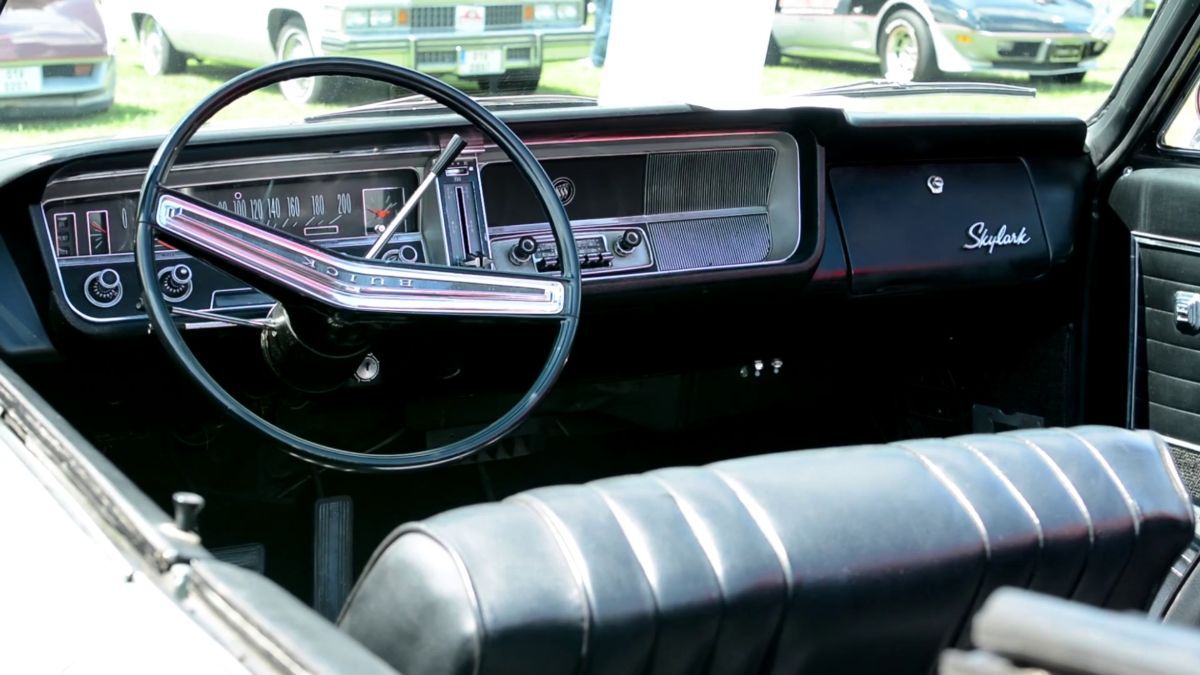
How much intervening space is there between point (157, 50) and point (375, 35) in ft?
1.31

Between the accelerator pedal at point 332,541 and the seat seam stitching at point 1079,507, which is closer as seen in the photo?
the seat seam stitching at point 1079,507

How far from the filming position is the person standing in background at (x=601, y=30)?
105 inches

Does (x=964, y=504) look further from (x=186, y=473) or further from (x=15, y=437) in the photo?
(x=186, y=473)

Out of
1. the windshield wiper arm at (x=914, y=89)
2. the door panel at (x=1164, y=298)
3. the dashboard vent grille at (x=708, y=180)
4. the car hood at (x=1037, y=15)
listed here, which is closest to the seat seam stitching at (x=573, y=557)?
the dashboard vent grille at (x=708, y=180)

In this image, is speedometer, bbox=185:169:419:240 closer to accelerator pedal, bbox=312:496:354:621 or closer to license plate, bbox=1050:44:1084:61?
accelerator pedal, bbox=312:496:354:621

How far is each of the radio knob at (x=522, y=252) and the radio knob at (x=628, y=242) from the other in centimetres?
23

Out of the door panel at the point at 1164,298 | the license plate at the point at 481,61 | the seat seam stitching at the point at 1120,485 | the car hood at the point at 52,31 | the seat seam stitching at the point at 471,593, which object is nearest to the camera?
the seat seam stitching at the point at 471,593

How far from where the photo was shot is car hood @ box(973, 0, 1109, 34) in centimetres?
339

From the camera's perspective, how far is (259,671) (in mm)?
1180

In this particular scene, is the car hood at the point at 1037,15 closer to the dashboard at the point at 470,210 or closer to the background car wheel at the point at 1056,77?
the background car wheel at the point at 1056,77

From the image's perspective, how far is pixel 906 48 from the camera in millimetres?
3301

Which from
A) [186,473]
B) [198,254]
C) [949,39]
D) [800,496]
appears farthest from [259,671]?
[949,39]

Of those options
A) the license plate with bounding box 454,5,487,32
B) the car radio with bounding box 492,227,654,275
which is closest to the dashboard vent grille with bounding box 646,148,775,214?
the car radio with bounding box 492,227,654,275

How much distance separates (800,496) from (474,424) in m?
1.79
